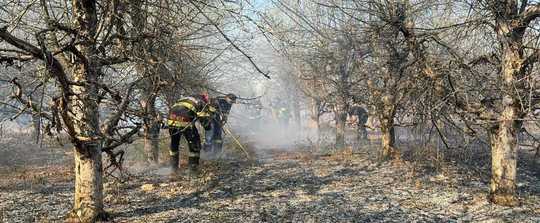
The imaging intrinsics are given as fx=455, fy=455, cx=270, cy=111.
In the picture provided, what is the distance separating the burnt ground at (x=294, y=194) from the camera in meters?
5.57

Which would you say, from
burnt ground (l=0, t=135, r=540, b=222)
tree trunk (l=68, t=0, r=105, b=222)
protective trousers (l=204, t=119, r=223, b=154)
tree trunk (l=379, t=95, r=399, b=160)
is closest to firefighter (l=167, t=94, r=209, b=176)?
burnt ground (l=0, t=135, r=540, b=222)

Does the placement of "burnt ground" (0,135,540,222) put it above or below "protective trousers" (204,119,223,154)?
below

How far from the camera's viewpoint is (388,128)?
9992mm

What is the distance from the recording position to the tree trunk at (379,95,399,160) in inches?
379

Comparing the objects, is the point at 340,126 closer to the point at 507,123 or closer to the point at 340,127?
the point at 340,127

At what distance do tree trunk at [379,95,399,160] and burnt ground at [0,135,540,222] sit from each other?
436 millimetres

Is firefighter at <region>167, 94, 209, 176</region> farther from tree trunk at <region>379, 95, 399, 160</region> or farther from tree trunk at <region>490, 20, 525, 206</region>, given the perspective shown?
tree trunk at <region>490, 20, 525, 206</region>

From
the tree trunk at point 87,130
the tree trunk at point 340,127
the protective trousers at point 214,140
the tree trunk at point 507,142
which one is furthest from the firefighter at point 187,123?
the tree trunk at point 340,127

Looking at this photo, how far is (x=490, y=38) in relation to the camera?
643 cm

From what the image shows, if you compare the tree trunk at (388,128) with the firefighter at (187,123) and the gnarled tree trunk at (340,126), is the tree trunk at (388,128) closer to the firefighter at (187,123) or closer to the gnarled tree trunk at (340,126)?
the gnarled tree trunk at (340,126)

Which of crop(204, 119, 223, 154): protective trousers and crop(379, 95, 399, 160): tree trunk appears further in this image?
crop(204, 119, 223, 154): protective trousers

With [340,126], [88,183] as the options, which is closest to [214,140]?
[340,126]

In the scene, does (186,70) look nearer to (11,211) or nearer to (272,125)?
(11,211)

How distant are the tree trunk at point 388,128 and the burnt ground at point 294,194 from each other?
436 mm
